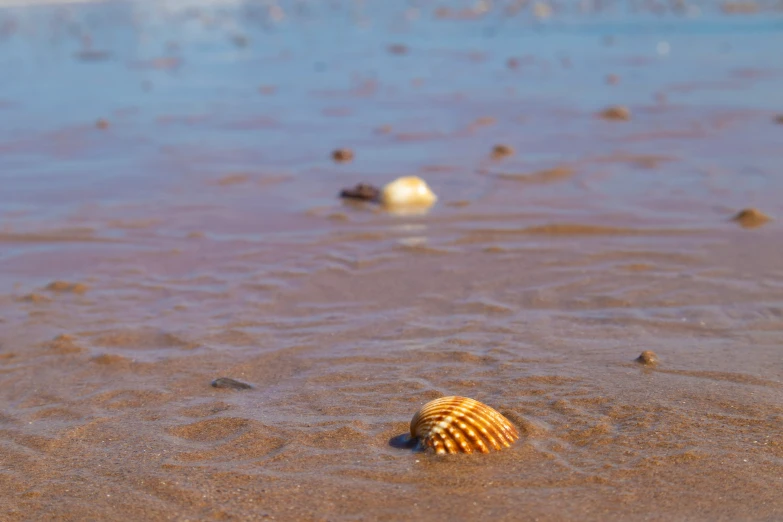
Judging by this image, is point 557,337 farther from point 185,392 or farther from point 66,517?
point 66,517

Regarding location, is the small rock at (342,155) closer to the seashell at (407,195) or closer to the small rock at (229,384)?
the seashell at (407,195)

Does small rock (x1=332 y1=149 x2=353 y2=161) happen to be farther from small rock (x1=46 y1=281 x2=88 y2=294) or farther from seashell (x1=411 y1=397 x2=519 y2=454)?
seashell (x1=411 y1=397 x2=519 y2=454)

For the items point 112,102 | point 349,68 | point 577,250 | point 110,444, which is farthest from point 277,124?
point 110,444

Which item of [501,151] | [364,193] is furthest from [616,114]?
Answer: [364,193]

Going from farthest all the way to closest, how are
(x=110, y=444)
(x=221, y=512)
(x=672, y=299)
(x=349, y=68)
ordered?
(x=349, y=68)
(x=672, y=299)
(x=110, y=444)
(x=221, y=512)

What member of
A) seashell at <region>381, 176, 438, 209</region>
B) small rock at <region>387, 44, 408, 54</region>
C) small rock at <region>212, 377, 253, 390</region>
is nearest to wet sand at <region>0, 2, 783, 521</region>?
small rock at <region>212, 377, 253, 390</region>

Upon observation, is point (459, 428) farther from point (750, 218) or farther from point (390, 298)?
point (750, 218)

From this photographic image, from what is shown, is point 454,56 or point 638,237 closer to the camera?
point 638,237

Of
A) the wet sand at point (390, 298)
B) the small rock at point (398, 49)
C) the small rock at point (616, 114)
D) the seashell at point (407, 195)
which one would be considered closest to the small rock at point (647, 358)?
the wet sand at point (390, 298)
